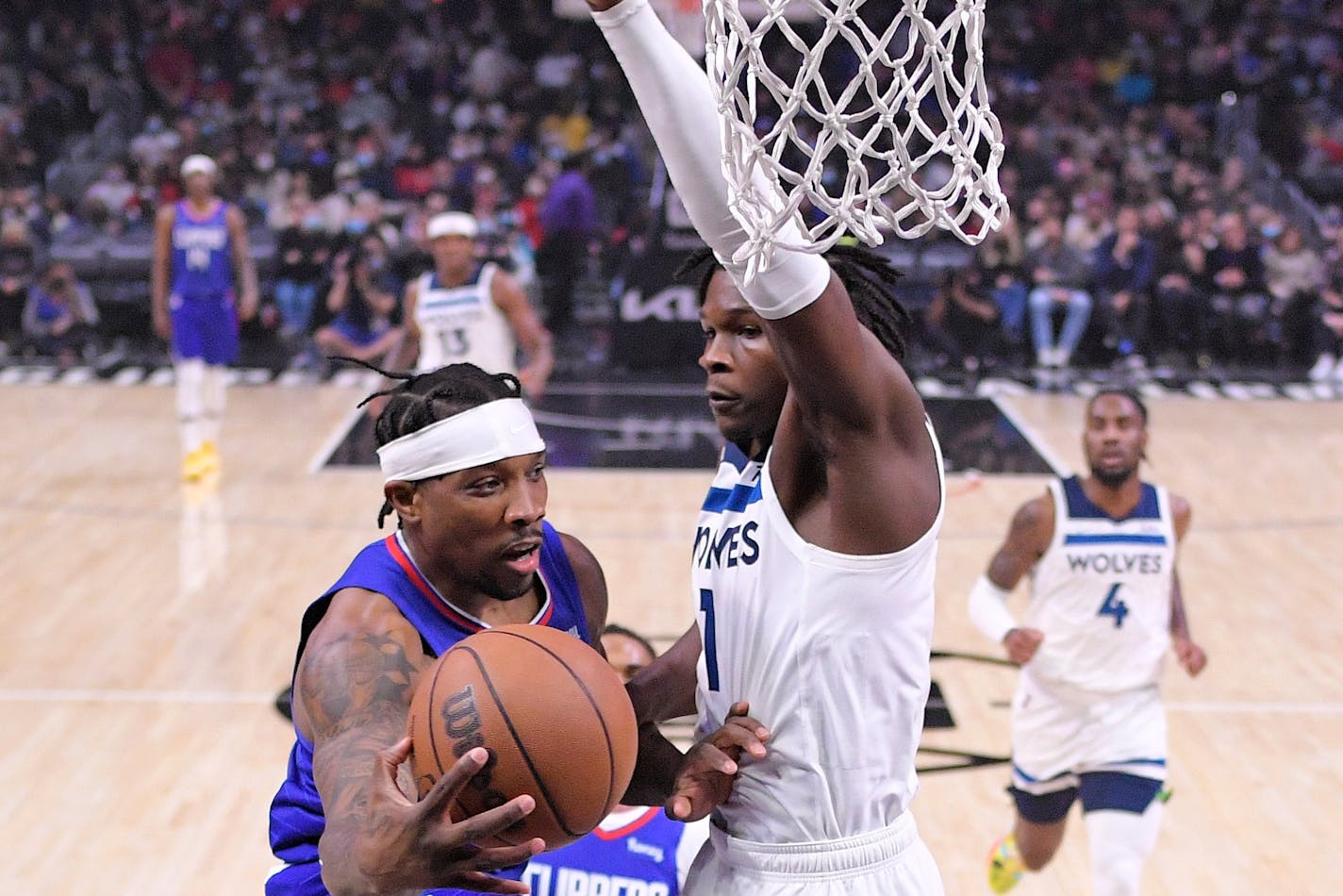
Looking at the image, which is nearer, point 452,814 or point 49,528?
point 452,814

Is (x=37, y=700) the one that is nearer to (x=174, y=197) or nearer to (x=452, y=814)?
(x=452, y=814)

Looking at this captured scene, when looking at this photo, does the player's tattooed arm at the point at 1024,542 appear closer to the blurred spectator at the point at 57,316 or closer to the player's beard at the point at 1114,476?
the player's beard at the point at 1114,476

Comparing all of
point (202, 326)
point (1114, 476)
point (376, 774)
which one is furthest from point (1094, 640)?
point (202, 326)

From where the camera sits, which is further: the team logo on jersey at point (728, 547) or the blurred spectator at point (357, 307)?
the blurred spectator at point (357, 307)

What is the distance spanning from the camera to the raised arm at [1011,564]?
5160 millimetres

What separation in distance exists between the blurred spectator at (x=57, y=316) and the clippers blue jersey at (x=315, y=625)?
1236cm

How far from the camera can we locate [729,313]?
2666 mm

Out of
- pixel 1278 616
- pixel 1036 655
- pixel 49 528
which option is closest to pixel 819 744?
pixel 1036 655

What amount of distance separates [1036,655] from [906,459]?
9.13 feet

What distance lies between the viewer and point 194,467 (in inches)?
402

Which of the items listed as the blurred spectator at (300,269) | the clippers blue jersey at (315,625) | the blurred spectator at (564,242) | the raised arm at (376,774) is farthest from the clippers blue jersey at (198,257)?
the raised arm at (376,774)

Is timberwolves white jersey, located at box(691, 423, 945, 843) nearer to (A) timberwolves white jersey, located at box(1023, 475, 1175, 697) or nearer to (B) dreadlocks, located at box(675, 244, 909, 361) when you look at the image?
(B) dreadlocks, located at box(675, 244, 909, 361)

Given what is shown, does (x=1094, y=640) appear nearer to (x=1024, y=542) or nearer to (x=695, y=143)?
(x=1024, y=542)

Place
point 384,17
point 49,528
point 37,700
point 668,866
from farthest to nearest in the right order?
point 384,17, point 49,528, point 37,700, point 668,866
